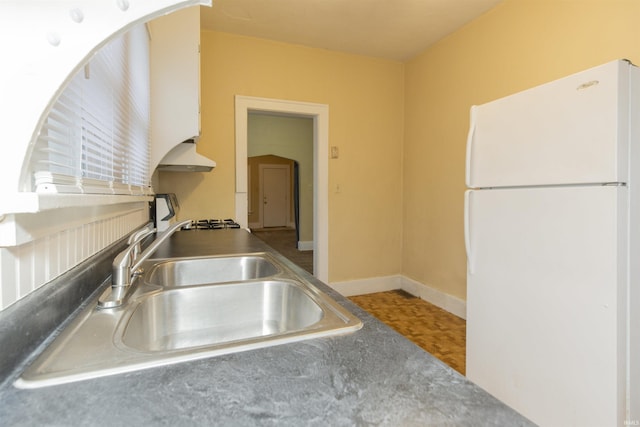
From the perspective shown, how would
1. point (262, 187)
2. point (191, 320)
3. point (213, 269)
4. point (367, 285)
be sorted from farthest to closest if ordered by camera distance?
1. point (262, 187)
2. point (367, 285)
3. point (213, 269)
4. point (191, 320)

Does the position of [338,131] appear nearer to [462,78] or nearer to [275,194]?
[462,78]

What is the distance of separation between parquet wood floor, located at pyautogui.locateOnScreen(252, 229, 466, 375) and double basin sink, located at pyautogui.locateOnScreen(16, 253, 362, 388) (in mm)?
1455

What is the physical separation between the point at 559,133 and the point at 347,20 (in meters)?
2.01

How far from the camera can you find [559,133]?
4.41ft

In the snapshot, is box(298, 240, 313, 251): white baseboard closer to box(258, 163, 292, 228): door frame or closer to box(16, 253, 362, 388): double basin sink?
box(258, 163, 292, 228): door frame

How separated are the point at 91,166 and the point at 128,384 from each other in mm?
770

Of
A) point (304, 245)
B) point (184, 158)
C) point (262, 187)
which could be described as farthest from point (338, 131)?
point (262, 187)

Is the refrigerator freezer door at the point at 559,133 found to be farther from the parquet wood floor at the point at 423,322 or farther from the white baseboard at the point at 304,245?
the white baseboard at the point at 304,245

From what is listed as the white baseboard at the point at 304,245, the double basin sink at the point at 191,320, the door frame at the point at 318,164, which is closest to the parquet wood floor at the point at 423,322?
the door frame at the point at 318,164

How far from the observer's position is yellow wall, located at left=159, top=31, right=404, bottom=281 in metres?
2.90

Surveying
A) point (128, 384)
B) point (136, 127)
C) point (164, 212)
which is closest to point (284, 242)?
point (164, 212)

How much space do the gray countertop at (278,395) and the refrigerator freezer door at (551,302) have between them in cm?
113

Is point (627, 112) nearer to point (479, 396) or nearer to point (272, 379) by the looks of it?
point (479, 396)

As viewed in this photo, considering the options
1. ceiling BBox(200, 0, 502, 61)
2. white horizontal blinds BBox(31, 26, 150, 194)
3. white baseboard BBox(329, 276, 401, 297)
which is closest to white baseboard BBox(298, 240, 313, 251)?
white baseboard BBox(329, 276, 401, 297)
